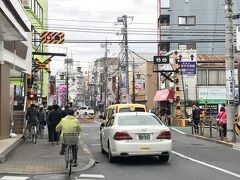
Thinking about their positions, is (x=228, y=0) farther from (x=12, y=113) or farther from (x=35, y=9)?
(x=35, y=9)

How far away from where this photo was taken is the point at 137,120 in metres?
15.7

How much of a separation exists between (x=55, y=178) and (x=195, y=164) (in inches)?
187

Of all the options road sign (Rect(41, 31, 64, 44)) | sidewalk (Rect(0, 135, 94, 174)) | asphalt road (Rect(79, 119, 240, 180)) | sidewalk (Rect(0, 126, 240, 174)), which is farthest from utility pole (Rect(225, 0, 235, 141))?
road sign (Rect(41, 31, 64, 44))

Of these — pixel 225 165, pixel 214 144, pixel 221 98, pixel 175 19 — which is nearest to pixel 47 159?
pixel 225 165

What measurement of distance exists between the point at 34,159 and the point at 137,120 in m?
3.36

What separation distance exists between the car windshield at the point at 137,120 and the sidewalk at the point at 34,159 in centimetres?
152

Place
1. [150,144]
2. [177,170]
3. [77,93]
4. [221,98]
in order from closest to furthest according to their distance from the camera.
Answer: [177,170], [150,144], [221,98], [77,93]

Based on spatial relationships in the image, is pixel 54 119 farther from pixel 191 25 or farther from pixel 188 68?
pixel 191 25

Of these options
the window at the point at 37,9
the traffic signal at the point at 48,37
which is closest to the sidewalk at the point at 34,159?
the traffic signal at the point at 48,37

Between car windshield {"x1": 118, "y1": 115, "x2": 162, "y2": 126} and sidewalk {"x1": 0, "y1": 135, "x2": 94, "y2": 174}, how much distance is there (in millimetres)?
1519

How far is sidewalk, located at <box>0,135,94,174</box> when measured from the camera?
43.9 feet

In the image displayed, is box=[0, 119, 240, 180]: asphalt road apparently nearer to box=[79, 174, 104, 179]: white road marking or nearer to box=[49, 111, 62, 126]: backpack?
box=[79, 174, 104, 179]: white road marking

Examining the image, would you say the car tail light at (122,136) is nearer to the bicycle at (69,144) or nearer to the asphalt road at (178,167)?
the asphalt road at (178,167)

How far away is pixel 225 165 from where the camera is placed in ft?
49.0
